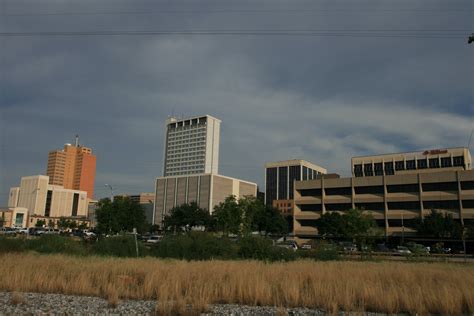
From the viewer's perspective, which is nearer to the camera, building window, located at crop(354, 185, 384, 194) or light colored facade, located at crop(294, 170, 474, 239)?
light colored facade, located at crop(294, 170, 474, 239)

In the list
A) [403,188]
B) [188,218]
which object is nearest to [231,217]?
[403,188]

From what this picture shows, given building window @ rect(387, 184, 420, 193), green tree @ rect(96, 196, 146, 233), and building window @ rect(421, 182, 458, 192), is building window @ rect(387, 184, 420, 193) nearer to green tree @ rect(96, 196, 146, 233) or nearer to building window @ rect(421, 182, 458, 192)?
building window @ rect(421, 182, 458, 192)

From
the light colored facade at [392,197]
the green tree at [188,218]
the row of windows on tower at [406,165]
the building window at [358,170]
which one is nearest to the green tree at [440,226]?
the light colored facade at [392,197]

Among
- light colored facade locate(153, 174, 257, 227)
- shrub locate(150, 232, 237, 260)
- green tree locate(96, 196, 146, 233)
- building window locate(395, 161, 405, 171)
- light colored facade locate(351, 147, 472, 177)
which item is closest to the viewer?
shrub locate(150, 232, 237, 260)

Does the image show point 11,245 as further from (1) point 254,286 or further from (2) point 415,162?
(2) point 415,162

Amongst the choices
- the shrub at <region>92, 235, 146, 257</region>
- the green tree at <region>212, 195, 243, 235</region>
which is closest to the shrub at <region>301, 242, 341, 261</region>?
the shrub at <region>92, 235, 146, 257</region>

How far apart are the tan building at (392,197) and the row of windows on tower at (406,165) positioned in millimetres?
25277

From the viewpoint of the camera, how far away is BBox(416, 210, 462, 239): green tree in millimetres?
75438

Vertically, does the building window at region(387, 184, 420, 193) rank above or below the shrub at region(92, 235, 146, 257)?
above

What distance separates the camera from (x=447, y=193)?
8438cm

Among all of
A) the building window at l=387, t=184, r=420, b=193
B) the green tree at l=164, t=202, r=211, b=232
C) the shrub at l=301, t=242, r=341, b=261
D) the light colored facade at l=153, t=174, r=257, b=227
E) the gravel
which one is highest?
the light colored facade at l=153, t=174, r=257, b=227

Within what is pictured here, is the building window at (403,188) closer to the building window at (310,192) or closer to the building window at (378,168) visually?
the building window at (310,192)

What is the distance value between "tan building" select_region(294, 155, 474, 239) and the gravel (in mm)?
75634

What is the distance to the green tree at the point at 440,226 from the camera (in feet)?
247
